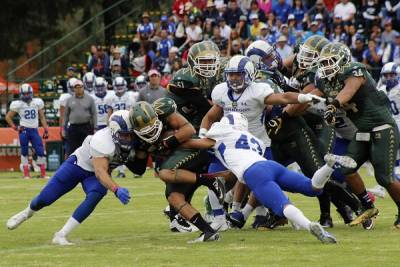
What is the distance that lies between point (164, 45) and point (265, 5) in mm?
2415

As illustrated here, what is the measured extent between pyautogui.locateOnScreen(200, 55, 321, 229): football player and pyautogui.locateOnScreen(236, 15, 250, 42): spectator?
1320 cm

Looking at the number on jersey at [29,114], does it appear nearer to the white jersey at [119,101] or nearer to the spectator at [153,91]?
the white jersey at [119,101]

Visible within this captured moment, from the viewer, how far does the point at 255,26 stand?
22.5 metres

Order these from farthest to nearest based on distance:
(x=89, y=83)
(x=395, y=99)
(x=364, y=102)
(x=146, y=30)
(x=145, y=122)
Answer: (x=146, y=30) < (x=89, y=83) < (x=395, y=99) < (x=364, y=102) < (x=145, y=122)

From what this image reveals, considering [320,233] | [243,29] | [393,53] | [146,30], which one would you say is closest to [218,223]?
[320,233]

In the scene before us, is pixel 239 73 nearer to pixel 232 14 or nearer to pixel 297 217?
pixel 297 217

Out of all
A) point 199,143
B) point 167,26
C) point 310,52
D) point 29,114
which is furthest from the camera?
point 167,26

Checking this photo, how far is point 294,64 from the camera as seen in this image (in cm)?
1070

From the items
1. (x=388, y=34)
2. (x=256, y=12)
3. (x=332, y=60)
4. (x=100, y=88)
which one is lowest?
(x=100, y=88)

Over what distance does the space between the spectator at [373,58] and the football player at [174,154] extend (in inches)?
473

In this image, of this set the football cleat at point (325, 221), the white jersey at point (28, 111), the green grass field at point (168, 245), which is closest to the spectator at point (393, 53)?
the white jersey at point (28, 111)

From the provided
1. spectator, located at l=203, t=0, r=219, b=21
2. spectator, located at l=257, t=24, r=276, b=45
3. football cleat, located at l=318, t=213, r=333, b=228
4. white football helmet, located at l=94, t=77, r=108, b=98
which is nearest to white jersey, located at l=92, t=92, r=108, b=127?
white football helmet, located at l=94, t=77, r=108, b=98

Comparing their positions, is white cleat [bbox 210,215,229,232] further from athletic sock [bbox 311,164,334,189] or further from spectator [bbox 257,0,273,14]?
spectator [bbox 257,0,273,14]

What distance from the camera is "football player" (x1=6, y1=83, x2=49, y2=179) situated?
1823 centimetres
